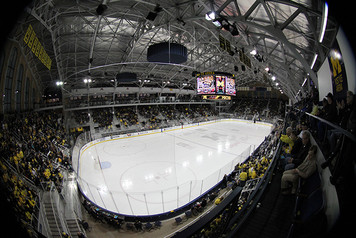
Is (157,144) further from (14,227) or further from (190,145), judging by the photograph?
(14,227)

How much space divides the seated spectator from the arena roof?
3069 mm

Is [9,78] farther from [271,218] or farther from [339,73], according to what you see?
[339,73]

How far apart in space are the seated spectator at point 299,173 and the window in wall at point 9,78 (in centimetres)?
1681

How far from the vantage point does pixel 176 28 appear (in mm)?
14102

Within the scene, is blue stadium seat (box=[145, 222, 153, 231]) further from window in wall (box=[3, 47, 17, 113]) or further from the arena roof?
window in wall (box=[3, 47, 17, 113])

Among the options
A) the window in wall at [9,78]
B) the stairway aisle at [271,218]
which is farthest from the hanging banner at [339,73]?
the window in wall at [9,78]

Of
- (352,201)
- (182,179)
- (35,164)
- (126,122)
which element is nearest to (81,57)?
(126,122)

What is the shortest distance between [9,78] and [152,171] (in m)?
12.9

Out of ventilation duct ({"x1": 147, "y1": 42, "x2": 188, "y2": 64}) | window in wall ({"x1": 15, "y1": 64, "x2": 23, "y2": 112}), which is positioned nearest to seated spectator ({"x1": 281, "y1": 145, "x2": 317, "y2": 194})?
ventilation duct ({"x1": 147, "y1": 42, "x2": 188, "y2": 64})

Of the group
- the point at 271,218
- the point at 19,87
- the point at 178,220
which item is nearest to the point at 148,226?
the point at 178,220

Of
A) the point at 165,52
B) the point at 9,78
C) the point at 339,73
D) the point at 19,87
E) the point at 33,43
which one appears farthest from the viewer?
the point at 19,87

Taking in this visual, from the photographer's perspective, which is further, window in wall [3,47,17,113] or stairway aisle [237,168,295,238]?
window in wall [3,47,17,113]

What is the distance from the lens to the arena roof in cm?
659

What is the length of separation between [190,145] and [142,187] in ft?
32.3
